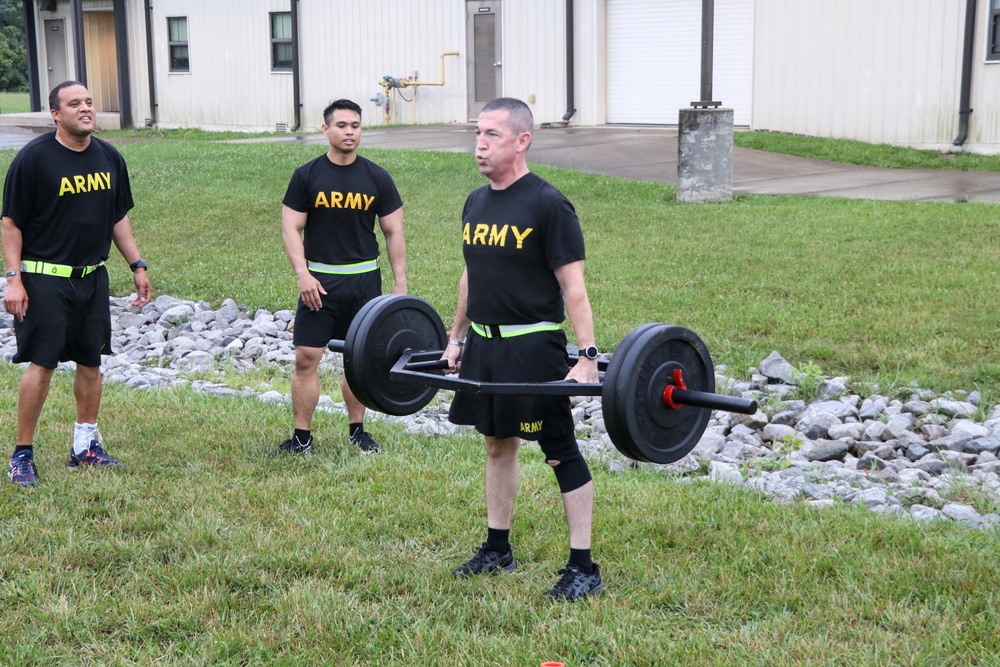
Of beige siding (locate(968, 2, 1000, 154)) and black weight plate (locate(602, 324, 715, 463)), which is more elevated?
beige siding (locate(968, 2, 1000, 154))

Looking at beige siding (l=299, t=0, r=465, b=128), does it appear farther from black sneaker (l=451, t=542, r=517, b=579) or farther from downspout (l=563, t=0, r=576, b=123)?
black sneaker (l=451, t=542, r=517, b=579)

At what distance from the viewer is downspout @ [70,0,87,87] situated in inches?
1188

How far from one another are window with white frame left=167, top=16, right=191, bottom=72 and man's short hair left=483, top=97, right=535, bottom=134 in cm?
2667

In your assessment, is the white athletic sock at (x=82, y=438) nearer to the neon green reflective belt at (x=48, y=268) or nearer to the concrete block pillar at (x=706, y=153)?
the neon green reflective belt at (x=48, y=268)

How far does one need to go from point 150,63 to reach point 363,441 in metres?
25.7

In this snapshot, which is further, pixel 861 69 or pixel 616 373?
pixel 861 69

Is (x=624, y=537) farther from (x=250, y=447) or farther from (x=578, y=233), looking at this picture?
(x=250, y=447)

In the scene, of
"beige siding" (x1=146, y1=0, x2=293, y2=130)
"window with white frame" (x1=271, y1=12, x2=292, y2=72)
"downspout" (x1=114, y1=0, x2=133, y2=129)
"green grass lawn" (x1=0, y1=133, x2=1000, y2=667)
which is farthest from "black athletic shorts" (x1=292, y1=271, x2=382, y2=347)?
"downspout" (x1=114, y1=0, x2=133, y2=129)

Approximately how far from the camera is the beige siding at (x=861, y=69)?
18.4 m

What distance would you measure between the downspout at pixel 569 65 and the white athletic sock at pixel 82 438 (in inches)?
720

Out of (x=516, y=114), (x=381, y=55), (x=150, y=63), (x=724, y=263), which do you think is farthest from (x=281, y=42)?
(x=516, y=114)

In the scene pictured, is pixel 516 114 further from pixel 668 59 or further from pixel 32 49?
pixel 32 49

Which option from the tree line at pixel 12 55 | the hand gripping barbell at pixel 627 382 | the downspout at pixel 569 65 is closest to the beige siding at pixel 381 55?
the downspout at pixel 569 65

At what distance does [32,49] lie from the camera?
33.3 m
